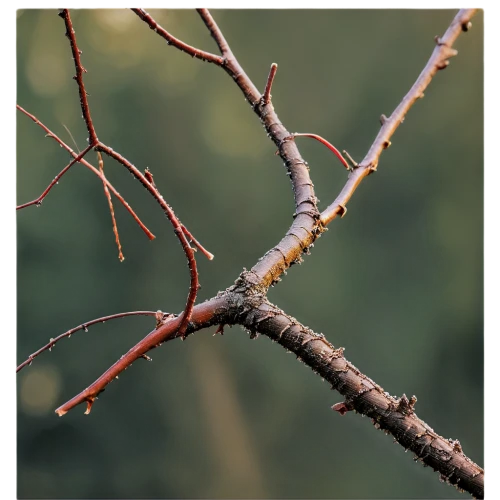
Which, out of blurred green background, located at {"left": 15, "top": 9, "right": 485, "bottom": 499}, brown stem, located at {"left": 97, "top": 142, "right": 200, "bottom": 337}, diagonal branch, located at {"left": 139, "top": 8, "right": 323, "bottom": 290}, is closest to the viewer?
brown stem, located at {"left": 97, "top": 142, "right": 200, "bottom": 337}

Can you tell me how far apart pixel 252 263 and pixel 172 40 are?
720 cm

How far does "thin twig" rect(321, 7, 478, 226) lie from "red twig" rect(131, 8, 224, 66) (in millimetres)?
241

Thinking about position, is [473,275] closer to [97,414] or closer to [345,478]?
[345,478]

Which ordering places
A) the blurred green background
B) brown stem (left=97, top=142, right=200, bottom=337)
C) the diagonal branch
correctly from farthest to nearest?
the blurred green background < the diagonal branch < brown stem (left=97, top=142, right=200, bottom=337)

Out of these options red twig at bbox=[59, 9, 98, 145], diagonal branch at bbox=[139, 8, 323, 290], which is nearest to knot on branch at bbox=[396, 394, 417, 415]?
diagonal branch at bbox=[139, 8, 323, 290]

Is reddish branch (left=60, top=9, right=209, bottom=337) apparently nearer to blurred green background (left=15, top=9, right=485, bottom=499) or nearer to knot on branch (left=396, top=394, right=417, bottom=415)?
knot on branch (left=396, top=394, right=417, bottom=415)

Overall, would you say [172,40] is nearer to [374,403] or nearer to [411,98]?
[411,98]

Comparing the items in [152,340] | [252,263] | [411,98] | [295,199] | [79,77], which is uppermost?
[252,263]

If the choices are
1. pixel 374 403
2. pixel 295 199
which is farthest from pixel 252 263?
pixel 374 403

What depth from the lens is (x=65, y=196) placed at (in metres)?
7.21

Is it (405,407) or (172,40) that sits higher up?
(172,40)

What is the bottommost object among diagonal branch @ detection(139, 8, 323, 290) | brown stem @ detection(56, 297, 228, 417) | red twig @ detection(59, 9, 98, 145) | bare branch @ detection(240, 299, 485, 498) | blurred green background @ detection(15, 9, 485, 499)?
brown stem @ detection(56, 297, 228, 417)

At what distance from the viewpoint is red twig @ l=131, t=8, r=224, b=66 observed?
717mm

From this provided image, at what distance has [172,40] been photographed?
0.76 meters
